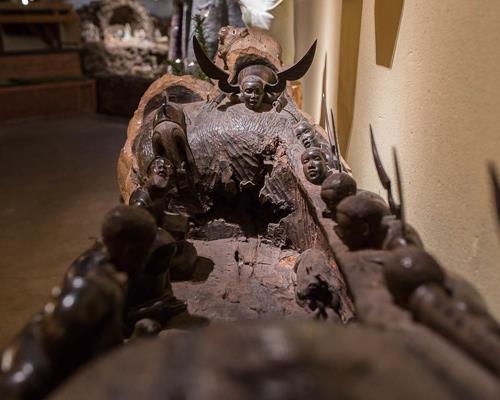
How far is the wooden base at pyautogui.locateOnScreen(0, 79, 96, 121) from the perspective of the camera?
699 centimetres

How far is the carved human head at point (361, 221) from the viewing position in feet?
5.31

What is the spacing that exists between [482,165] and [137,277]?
3.67ft

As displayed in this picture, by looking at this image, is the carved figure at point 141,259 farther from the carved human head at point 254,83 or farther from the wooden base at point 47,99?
the wooden base at point 47,99

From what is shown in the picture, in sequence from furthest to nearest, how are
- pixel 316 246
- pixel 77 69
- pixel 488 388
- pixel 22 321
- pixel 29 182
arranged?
pixel 77 69, pixel 29 182, pixel 22 321, pixel 316 246, pixel 488 388

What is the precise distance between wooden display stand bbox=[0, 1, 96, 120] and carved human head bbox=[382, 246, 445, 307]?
6.70m

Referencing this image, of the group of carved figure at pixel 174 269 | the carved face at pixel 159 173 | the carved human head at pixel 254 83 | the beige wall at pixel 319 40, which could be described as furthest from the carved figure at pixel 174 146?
the beige wall at pixel 319 40

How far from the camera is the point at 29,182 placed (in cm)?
515

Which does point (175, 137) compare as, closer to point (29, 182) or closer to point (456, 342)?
point (456, 342)

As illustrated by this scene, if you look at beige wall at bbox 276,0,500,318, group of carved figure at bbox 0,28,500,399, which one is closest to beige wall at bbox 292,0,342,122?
group of carved figure at bbox 0,28,500,399

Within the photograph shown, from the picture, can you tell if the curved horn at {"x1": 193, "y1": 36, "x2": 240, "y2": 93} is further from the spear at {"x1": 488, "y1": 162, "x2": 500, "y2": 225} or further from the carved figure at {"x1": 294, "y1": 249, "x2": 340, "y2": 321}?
the spear at {"x1": 488, "y1": 162, "x2": 500, "y2": 225}

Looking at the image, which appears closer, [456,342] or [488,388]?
[488,388]

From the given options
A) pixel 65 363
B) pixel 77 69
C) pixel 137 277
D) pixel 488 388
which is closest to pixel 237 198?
pixel 137 277

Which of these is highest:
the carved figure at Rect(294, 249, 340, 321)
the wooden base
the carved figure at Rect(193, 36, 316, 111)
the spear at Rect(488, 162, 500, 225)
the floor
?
the carved figure at Rect(193, 36, 316, 111)

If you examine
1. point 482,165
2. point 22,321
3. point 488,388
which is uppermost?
point 482,165
